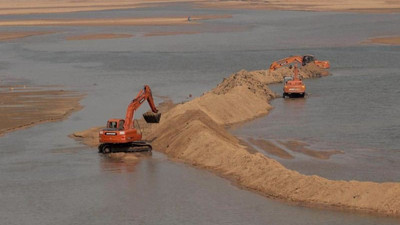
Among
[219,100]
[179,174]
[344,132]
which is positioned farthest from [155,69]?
[179,174]

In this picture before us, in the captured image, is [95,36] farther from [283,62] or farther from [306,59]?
[283,62]

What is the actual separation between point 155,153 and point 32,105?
1012 inches

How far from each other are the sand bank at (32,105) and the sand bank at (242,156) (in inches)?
479

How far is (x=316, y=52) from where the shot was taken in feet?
435

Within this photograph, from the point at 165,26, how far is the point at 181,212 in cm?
15686

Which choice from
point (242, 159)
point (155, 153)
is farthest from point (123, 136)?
point (242, 159)

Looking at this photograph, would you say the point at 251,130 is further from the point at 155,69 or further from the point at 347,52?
the point at 347,52

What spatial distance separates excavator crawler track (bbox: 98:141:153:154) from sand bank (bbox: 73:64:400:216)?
1.28 metres

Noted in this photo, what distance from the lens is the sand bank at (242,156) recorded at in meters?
43.0

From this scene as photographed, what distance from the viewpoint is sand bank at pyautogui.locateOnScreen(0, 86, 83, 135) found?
72750 mm

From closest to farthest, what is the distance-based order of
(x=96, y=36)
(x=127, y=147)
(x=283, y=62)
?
(x=127, y=147)
(x=283, y=62)
(x=96, y=36)

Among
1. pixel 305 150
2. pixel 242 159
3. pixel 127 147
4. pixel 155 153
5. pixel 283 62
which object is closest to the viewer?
pixel 242 159

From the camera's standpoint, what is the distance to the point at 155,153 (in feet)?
194

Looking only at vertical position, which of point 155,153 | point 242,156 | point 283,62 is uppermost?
point 283,62
